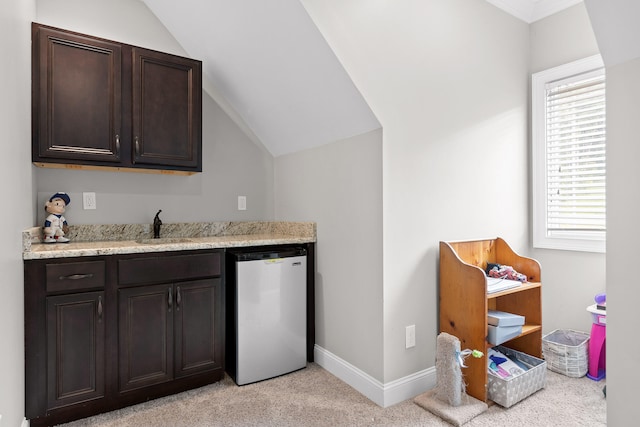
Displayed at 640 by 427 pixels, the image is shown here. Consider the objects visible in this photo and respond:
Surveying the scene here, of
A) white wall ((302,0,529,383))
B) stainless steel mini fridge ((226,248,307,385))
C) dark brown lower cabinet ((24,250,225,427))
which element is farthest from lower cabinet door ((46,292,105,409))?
white wall ((302,0,529,383))

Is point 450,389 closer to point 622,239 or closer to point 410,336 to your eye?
point 410,336

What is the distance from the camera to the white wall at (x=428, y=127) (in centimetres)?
207

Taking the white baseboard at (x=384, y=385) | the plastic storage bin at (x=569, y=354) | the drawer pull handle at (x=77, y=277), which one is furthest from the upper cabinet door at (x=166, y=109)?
the plastic storage bin at (x=569, y=354)

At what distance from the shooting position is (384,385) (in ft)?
6.75

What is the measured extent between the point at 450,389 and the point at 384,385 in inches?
13.9

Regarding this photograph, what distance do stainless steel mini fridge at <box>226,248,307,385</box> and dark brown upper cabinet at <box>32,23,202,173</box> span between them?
0.85m

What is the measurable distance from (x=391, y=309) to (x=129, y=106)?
6.69 ft

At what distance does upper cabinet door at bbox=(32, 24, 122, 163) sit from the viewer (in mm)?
2062

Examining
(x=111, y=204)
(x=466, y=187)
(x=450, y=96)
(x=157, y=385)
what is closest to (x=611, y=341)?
(x=466, y=187)

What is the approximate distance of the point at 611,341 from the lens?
3.12 feet

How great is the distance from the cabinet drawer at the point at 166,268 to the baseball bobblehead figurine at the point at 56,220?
59 cm

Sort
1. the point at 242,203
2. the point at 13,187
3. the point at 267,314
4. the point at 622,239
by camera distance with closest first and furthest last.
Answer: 1. the point at 622,239
2. the point at 13,187
3. the point at 267,314
4. the point at 242,203

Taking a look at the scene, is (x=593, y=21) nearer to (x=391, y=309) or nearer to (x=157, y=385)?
(x=391, y=309)

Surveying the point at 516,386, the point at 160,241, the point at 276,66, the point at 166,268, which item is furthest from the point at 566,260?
the point at 160,241
